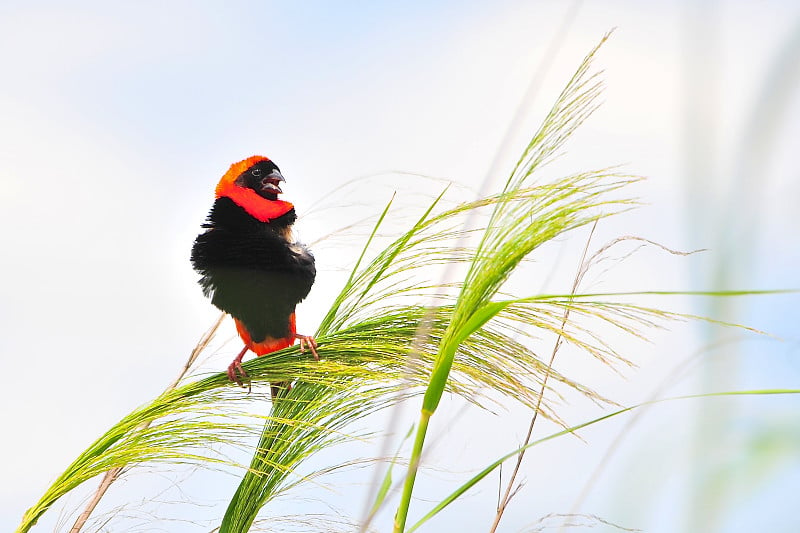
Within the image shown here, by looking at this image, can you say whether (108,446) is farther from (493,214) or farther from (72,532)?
(493,214)

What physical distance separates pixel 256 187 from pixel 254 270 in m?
0.61

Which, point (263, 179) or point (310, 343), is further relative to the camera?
point (263, 179)

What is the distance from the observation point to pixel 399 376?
1571 mm

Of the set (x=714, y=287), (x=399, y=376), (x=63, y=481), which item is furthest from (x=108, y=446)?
(x=714, y=287)

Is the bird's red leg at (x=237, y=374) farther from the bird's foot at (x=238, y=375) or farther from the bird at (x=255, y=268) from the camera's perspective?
the bird at (x=255, y=268)

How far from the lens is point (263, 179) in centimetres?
312

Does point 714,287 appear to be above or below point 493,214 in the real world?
below

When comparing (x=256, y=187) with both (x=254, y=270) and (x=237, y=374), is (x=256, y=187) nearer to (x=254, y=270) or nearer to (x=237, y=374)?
(x=254, y=270)

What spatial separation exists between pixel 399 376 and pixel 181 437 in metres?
0.58

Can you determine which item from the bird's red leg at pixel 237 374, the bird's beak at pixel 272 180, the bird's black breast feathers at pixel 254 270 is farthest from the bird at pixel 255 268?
the bird's red leg at pixel 237 374

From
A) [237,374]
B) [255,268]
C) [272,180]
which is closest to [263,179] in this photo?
[272,180]

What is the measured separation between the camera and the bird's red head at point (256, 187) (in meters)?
2.85

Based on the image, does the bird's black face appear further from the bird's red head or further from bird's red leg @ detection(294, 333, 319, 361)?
bird's red leg @ detection(294, 333, 319, 361)

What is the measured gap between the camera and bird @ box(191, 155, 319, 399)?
259 cm
